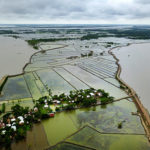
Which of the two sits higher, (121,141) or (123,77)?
(123,77)

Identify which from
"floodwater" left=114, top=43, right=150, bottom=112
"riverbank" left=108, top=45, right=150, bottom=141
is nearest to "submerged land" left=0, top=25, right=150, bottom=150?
"riverbank" left=108, top=45, right=150, bottom=141

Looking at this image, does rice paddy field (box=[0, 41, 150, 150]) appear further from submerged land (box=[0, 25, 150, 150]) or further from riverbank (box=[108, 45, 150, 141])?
riverbank (box=[108, 45, 150, 141])

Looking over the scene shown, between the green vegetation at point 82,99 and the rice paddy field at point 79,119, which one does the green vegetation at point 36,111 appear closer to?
the green vegetation at point 82,99

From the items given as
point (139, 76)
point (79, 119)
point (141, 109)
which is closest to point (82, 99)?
point (79, 119)

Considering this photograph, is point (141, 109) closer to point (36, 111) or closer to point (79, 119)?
point (79, 119)

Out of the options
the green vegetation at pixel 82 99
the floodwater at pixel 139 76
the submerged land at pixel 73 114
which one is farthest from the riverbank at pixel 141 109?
the green vegetation at pixel 82 99

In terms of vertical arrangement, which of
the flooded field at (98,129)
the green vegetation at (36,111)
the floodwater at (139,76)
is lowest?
the flooded field at (98,129)

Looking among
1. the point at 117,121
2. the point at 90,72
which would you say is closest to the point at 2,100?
the point at 117,121

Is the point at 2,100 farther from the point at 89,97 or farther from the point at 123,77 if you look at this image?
the point at 123,77
